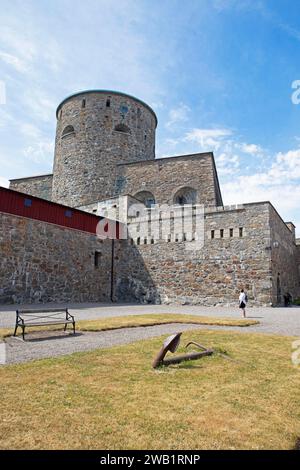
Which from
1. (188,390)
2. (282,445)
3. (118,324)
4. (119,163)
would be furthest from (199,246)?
(282,445)

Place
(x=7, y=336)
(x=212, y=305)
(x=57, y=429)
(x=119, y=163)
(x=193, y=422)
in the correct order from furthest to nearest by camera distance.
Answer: (x=119, y=163), (x=212, y=305), (x=7, y=336), (x=193, y=422), (x=57, y=429)

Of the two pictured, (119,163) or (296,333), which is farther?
(119,163)

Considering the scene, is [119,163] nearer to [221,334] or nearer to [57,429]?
[221,334]

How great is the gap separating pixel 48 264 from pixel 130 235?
6.82 metres

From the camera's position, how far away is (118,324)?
8.61m

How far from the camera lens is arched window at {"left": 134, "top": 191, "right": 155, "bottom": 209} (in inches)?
1009

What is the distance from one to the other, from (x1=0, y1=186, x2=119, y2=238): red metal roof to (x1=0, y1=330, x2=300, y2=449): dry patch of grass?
434 inches

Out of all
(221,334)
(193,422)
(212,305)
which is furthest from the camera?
(212,305)

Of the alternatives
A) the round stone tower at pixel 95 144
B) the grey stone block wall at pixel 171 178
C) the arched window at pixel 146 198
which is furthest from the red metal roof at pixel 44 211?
the round stone tower at pixel 95 144

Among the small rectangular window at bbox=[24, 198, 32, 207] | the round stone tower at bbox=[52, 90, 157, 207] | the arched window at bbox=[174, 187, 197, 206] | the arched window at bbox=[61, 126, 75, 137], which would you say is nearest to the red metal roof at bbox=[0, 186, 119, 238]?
the small rectangular window at bbox=[24, 198, 32, 207]

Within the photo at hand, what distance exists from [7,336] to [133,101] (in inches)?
1048

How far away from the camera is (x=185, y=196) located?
24.7 m

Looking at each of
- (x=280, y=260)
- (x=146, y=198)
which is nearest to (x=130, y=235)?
(x=146, y=198)

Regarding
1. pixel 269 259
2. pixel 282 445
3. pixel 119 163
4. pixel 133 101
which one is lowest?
pixel 282 445
